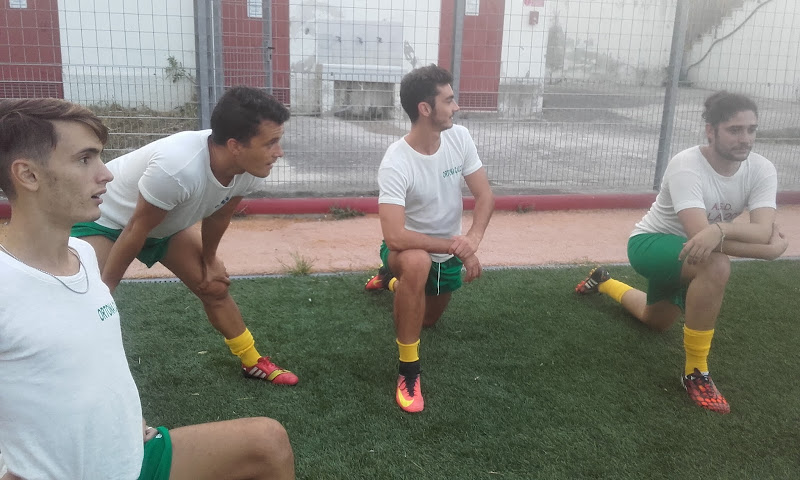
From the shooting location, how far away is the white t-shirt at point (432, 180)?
3.36 m

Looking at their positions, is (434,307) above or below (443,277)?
below

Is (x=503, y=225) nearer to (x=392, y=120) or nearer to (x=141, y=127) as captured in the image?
(x=392, y=120)

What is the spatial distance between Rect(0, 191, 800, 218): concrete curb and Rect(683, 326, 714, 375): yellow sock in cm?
349

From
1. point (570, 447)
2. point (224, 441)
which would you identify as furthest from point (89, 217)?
point (570, 447)

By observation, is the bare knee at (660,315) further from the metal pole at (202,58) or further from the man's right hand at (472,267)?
the metal pole at (202,58)

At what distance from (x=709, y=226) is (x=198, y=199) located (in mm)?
2236

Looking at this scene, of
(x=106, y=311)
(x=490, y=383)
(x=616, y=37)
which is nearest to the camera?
(x=106, y=311)

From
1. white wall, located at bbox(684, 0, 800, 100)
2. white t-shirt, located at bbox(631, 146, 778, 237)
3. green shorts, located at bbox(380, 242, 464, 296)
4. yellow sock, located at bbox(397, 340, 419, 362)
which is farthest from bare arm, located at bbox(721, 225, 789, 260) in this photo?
white wall, located at bbox(684, 0, 800, 100)

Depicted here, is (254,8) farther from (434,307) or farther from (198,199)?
(198,199)

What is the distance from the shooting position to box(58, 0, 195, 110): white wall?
5844 mm

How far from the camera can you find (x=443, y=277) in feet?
12.0

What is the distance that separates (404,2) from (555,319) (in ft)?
12.6

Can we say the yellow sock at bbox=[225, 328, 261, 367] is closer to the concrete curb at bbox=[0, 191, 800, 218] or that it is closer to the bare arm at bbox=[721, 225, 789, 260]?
the bare arm at bbox=[721, 225, 789, 260]

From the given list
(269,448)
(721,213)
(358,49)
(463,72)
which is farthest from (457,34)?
(269,448)
